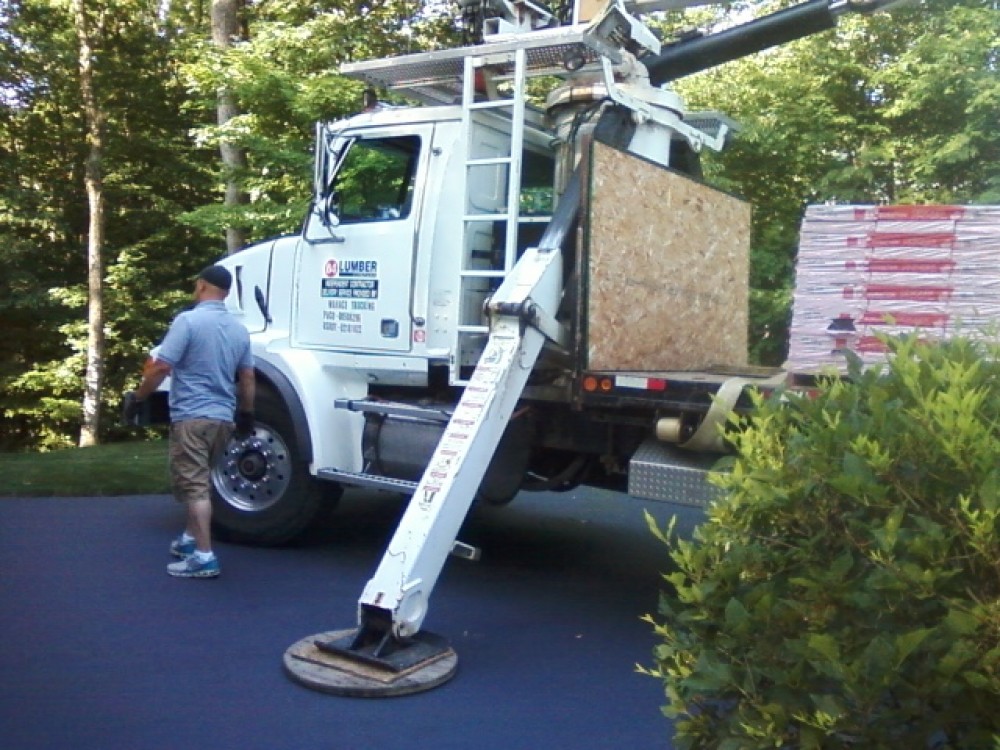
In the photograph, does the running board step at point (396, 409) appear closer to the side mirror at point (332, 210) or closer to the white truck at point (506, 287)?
the white truck at point (506, 287)

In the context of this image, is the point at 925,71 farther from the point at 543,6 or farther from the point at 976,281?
the point at 976,281

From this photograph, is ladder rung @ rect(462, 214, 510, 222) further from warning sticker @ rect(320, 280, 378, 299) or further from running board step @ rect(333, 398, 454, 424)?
running board step @ rect(333, 398, 454, 424)

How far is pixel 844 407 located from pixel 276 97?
12.1 meters

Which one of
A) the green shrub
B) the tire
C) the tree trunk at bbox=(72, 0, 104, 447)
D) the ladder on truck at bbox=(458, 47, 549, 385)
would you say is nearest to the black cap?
the tire

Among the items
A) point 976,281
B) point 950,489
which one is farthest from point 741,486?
point 976,281

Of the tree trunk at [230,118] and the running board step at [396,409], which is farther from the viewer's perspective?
the tree trunk at [230,118]

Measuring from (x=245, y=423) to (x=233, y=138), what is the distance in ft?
25.3

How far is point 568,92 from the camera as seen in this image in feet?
21.0

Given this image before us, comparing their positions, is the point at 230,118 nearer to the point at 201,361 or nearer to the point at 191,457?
the point at 201,361

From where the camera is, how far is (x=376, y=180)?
Result: 6.92 meters

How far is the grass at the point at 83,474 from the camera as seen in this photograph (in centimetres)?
932

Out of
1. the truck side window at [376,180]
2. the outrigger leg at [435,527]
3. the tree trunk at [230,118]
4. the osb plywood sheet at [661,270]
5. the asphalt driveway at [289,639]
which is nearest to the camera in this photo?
the asphalt driveway at [289,639]

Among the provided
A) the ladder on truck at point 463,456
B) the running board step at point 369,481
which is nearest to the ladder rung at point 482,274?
the ladder on truck at point 463,456

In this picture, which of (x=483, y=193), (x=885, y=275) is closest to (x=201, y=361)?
(x=483, y=193)
